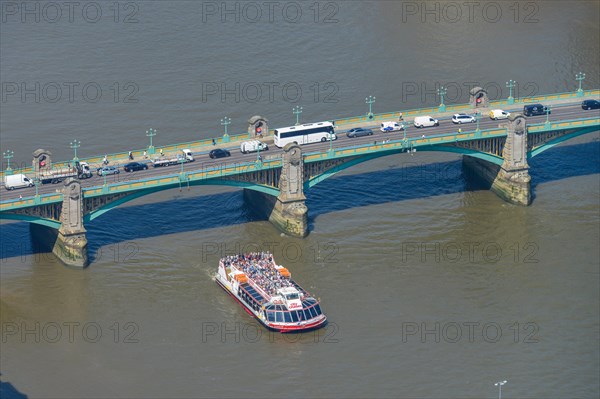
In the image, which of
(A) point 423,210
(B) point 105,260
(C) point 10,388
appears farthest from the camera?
(A) point 423,210

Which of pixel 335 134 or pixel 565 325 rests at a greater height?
pixel 335 134

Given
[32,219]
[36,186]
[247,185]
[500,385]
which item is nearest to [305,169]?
[247,185]

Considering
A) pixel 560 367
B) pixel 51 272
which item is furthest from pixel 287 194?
pixel 560 367

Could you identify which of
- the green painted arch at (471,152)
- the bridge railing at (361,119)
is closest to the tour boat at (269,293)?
the bridge railing at (361,119)

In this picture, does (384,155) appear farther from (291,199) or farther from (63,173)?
(63,173)

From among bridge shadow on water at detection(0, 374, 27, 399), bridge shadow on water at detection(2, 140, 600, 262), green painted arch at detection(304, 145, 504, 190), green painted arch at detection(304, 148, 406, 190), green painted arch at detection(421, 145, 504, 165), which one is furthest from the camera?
green painted arch at detection(421, 145, 504, 165)

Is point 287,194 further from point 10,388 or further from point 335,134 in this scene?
point 10,388

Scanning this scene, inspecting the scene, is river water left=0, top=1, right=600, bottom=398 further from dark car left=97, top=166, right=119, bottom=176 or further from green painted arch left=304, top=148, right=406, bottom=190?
dark car left=97, top=166, right=119, bottom=176

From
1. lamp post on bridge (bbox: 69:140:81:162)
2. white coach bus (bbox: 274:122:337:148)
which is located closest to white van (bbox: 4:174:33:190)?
lamp post on bridge (bbox: 69:140:81:162)
